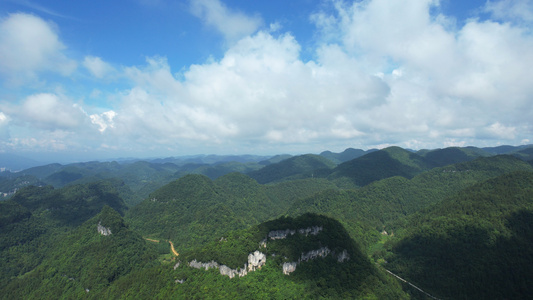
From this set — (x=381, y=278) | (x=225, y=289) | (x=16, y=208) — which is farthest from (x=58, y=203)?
(x=381, y=278)

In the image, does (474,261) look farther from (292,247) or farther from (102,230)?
(102,230)

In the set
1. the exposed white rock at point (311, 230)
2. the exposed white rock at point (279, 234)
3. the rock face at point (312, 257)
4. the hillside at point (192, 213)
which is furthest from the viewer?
the hillside at point (192, 213)

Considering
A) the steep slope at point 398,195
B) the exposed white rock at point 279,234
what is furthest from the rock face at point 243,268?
the steep slope at point 398,195

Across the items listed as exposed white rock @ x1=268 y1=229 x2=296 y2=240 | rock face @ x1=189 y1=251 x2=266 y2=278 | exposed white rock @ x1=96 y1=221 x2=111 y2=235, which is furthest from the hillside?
exposed white rock @ x1=268 y1=229 x2=296 y2=240

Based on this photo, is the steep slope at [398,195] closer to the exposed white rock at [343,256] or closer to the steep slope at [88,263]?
the exposed white rock at [343,256]

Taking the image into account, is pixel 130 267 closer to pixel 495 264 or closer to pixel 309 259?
pixel 309 259

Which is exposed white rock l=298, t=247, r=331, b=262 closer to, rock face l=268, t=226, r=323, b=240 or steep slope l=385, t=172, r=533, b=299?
rock face l=268, t=226, r=323, b=240
